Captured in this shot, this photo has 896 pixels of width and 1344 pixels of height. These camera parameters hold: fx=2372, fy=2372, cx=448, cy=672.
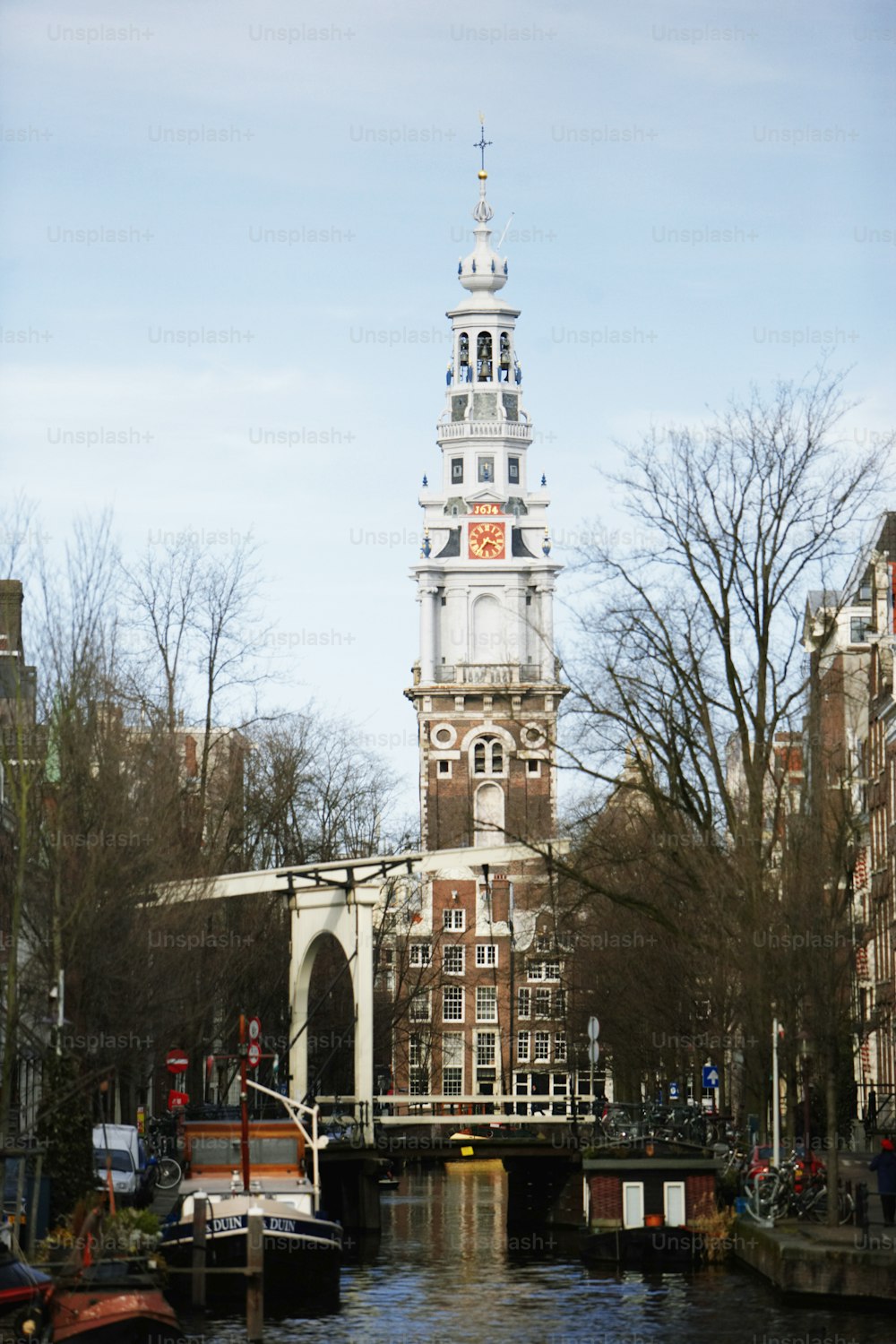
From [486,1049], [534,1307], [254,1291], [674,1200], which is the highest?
[486,1049]

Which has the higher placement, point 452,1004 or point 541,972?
point 541,972

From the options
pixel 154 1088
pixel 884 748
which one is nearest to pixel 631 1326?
pixel 884 748

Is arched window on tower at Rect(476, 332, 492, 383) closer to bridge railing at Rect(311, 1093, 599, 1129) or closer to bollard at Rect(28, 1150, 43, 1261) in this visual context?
bridge railing at Rect(311, 1093, 599, 1129)

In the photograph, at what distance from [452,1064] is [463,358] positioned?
48.1 metres

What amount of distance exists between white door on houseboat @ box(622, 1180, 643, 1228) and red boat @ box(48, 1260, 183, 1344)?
15.0 metres

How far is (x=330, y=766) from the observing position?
85438 mm

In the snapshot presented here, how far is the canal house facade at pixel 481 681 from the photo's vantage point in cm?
12838

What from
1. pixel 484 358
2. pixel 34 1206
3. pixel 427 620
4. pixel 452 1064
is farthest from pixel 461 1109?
pixel 34 1206

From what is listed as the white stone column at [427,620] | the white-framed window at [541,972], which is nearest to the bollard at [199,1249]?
the white-framed window at [541,972]

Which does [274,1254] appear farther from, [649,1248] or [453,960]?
[453,960]

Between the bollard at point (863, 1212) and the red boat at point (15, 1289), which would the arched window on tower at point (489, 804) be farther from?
the red boat at point (15, 1289)

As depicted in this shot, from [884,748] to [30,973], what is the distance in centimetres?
2988

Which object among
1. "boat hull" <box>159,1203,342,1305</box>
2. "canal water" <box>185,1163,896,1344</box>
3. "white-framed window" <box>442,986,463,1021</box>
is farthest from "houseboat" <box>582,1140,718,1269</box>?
"white-framed window" <box>442,986,463,1021</box>

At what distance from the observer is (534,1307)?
1451 inches
